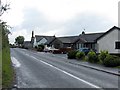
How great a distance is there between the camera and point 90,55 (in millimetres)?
34031

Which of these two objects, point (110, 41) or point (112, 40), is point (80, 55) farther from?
point (110, 41)

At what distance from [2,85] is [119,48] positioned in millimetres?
41061

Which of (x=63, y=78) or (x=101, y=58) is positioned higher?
(x=101, y=58)

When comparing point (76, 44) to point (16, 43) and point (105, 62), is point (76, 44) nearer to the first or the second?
point (105, 62)

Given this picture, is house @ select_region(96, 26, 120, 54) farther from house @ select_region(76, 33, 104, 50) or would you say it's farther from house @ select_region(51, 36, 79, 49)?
house @ select_region(51, 36, 79, 49)

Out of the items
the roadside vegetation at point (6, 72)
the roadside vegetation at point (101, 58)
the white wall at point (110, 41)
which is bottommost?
the roadside vegetation at point (6, 72)

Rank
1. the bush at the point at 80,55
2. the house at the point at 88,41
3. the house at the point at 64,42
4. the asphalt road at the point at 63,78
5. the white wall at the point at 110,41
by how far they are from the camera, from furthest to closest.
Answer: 1. the house at the point at 64,42
2. the house at the point at 88,41
3. the white wall at the point at 110,41
4. the bush at the point at 80,55
5. the asphalt road at the point at 63,78

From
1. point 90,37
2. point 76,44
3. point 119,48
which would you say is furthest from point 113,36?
point 76,44

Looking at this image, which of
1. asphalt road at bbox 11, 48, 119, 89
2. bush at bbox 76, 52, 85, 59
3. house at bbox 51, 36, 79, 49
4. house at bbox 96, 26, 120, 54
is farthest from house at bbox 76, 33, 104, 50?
asphalt road at bbox 11, 48, 119, 89

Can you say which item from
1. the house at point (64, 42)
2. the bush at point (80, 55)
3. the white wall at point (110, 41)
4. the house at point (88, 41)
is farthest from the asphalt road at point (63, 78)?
the house at point (64, 42)

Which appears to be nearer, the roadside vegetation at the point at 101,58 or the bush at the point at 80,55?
the roadside vegetation at the point at 101,58

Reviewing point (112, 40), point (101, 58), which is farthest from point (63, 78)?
point (112, 40)

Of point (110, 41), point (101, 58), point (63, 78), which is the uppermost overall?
point (110, 41)

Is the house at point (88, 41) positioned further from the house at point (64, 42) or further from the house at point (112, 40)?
the house at point (112, 40)
